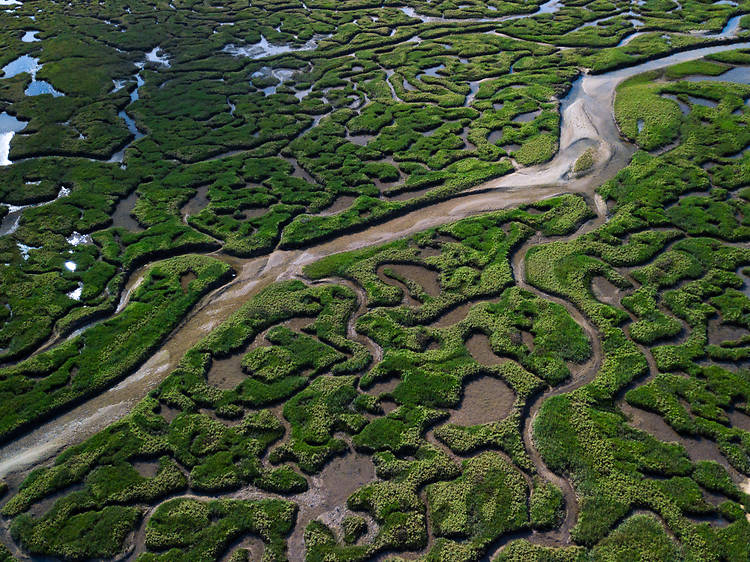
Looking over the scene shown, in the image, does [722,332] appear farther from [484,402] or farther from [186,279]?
[186,279]

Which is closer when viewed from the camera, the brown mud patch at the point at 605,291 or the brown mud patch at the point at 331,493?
the brown mud patch at the point at 331,493

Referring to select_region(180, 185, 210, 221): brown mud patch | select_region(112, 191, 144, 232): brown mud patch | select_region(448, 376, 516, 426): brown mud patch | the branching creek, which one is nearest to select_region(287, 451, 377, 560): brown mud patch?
the branching creek

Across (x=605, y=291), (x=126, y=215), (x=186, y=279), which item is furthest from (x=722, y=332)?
(x=126, y=215)

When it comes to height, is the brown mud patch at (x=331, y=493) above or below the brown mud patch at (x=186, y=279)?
below

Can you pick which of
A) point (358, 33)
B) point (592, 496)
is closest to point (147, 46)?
point (358, 33)

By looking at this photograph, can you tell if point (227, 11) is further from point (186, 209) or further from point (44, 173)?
point (186, 209)

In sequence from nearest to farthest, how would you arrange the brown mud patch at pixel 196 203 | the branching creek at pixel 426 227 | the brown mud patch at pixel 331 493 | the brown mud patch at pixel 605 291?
the brown mud patch at pixel 331 493, the branching creek at pixel 426 227, the brown mud patch at pixel 605 291, the brown mud patch at pixel 196 203

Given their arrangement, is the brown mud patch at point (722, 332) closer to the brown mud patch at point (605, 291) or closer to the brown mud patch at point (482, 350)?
the brown mud patch at point (605, 291)

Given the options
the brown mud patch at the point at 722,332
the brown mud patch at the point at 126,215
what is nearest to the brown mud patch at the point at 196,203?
the brown mud patch at the point at 126,215
